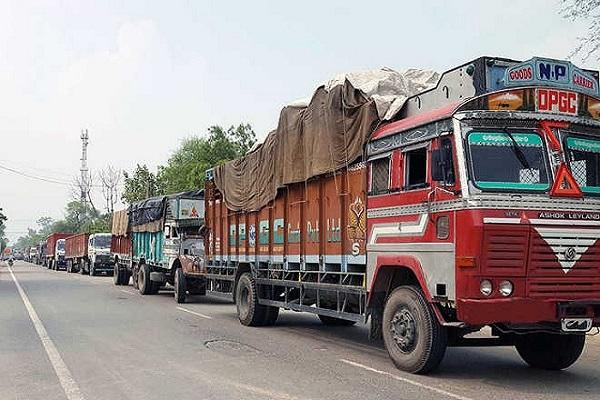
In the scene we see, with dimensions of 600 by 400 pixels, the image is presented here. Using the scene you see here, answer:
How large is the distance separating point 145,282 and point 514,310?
682 inches

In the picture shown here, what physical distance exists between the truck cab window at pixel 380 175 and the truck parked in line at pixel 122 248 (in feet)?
61.9

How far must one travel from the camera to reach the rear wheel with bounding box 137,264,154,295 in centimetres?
2250

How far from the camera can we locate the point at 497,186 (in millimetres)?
7223

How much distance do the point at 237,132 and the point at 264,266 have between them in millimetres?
42422

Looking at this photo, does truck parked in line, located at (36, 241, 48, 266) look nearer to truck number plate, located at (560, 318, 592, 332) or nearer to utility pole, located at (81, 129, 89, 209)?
utility pole, located at (81, 129, 89, 209)

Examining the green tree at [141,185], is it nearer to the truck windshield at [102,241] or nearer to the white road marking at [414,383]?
the truck windshield at [102,241]

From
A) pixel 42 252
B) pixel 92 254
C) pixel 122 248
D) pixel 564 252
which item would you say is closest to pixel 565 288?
pixel 564 252

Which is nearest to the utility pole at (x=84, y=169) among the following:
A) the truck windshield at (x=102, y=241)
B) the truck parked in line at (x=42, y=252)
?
the truck parked in line at (x=42, y=252)

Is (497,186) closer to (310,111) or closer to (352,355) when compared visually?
(352,355)

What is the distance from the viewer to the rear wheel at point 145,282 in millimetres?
22500

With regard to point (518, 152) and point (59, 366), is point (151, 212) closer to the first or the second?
point (59, 366)

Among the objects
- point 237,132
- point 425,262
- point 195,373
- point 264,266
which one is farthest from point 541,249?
point 237,132

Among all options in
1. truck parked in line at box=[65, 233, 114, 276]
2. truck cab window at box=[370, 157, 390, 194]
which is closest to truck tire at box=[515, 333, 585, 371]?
truck cab window at box=[370, 157, 390, 194]

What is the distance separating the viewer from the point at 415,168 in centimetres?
820
